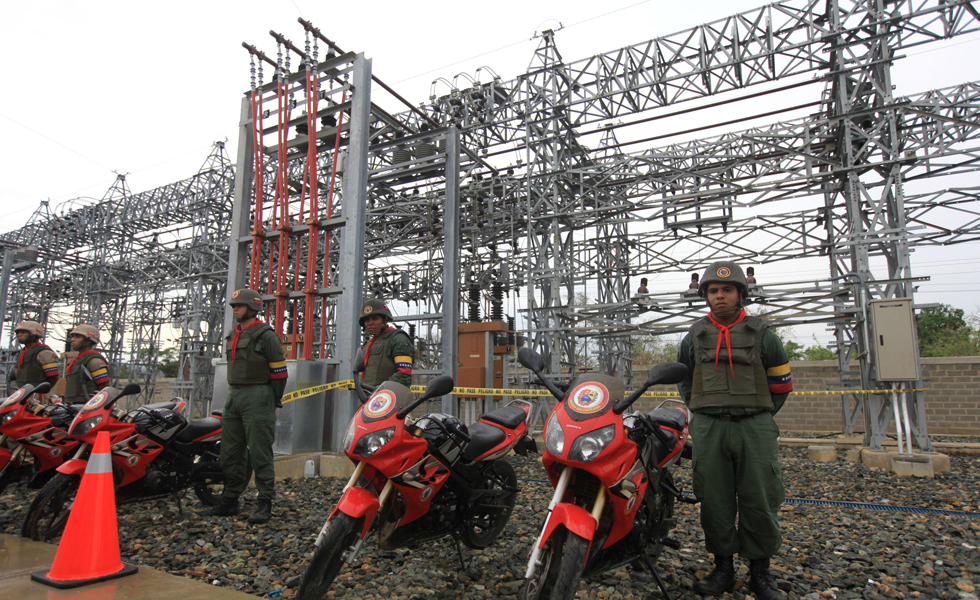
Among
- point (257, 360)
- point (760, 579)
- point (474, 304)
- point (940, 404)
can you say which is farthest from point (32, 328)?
point (940, 404)

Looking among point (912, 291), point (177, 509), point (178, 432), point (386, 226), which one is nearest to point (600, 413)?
→ point (178, 432)

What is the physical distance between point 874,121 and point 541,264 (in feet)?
24.0

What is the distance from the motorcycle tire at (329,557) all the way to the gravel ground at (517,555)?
1.18ft

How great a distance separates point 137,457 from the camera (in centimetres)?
455

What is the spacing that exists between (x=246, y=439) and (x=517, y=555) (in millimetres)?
2635

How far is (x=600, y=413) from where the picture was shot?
8.92 ft

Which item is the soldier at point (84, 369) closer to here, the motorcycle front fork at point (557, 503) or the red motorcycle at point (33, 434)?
the red motorcycle at point (33, 434)

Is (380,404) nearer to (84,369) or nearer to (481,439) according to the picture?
(481,439)

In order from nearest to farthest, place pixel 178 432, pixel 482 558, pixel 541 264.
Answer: pixel 482 558 → pixel 178 432 → pixel 541 264

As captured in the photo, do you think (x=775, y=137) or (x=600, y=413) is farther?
(x=775, y=137)

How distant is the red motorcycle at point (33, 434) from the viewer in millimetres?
4785

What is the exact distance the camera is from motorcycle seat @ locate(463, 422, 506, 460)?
3.66 metres

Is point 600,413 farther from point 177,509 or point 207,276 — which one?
point 207,276

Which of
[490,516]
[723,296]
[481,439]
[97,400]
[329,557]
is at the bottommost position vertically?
[490,516]
